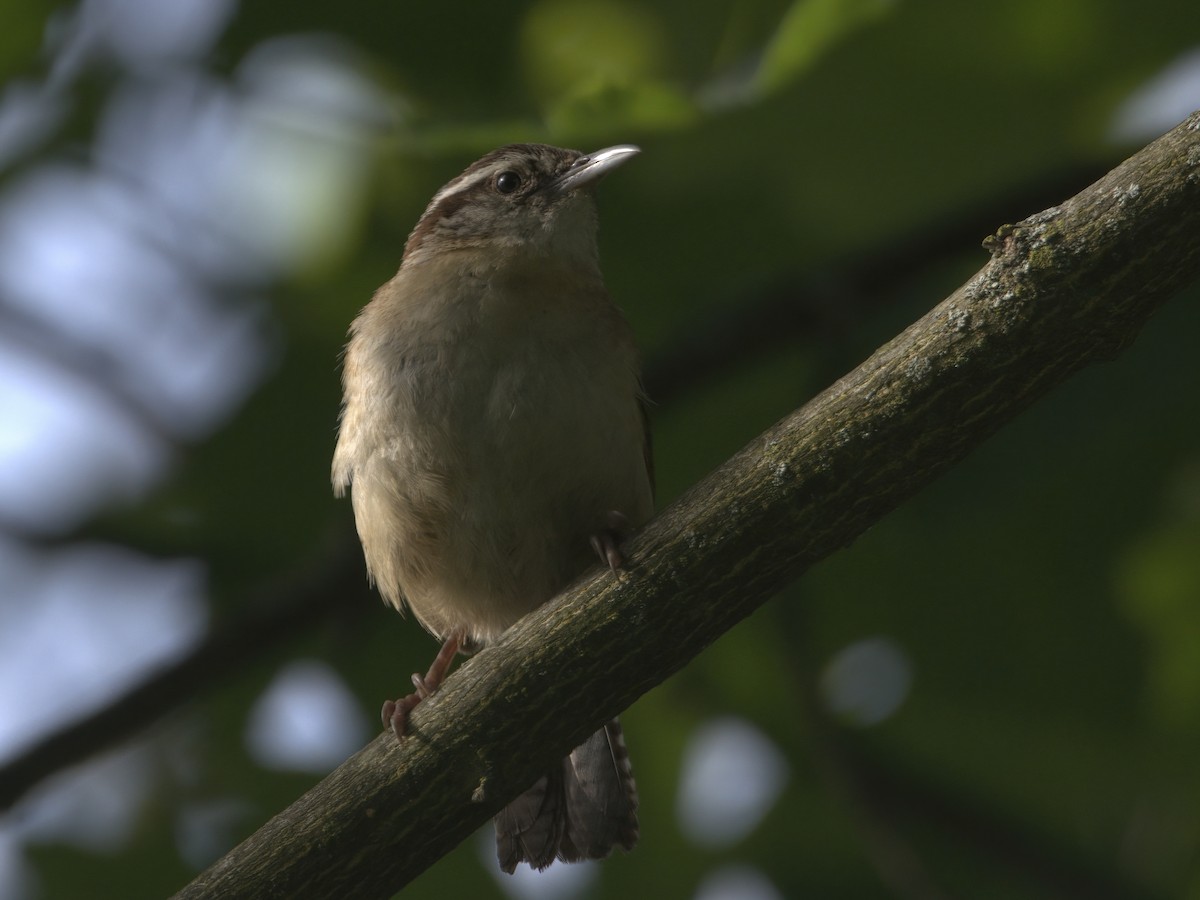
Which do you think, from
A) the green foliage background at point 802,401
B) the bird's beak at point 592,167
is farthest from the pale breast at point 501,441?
the green foliage background at point 802,401

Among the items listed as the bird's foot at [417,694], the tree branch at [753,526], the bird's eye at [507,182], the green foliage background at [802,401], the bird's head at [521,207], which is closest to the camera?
the tree branch at [753,526]

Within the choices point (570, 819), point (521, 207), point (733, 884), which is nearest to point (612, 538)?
point (570, 819)

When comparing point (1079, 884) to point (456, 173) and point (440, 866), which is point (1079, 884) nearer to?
point (440, 866)

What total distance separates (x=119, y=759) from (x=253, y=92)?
385 cm

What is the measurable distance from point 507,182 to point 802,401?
1541mm

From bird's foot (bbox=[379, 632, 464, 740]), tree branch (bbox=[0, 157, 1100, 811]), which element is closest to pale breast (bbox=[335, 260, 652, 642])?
bird's foot (bbox=[379, 632, 464, 740])

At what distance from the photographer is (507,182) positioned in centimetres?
606

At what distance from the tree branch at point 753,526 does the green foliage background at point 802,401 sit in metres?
1.51

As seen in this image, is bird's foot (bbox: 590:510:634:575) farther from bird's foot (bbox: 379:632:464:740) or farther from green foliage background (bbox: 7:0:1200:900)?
green foliage background (bbox: 7:0:1200:900)

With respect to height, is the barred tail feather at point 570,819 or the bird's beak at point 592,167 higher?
the bird's beak at point 592,167

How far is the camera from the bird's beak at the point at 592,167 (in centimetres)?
548

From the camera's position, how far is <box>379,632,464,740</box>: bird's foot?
3.94 meters

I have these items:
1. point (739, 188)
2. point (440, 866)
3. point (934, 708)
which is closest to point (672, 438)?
point (739, 188)

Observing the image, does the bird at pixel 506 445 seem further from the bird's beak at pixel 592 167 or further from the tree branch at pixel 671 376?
the tree branch at pixel 671 376
